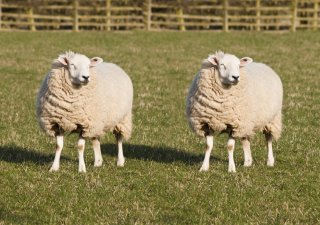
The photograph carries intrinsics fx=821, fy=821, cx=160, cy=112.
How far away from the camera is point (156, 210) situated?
7332 mm

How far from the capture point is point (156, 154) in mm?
10625

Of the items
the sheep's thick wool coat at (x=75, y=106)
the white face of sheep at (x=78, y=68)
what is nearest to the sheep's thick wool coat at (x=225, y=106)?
the sheep's thick wool coat at (x=75, y=106)

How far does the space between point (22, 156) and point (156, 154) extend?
5.61 feet

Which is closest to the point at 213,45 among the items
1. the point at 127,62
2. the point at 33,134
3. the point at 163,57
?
the point at 163,57

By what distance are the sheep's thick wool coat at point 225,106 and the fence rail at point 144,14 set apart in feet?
79.4

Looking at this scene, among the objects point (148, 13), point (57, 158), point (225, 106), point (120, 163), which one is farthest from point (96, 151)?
point (148, 13)

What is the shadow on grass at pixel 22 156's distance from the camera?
9.97 metres

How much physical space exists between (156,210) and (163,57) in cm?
1760

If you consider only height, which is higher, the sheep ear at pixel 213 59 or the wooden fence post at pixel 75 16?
the wooden fence post at pixel 75 16

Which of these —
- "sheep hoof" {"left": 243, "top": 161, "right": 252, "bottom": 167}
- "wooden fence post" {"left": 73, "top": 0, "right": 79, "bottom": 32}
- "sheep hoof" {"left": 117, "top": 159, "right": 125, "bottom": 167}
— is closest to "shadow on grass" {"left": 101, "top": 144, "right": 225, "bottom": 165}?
"sheep hoof" {"left": 117, "top": 159, "right": 125, "bottom": 167}

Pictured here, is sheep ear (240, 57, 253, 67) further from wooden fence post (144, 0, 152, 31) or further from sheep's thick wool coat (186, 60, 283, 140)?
wooden fence post (144, 0, 152, 31)

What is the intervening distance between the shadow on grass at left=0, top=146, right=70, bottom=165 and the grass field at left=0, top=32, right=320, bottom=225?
12mm

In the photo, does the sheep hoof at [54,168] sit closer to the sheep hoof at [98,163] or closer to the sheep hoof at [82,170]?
the sheep hoof at [82,170]

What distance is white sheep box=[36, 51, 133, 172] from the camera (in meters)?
9.11
